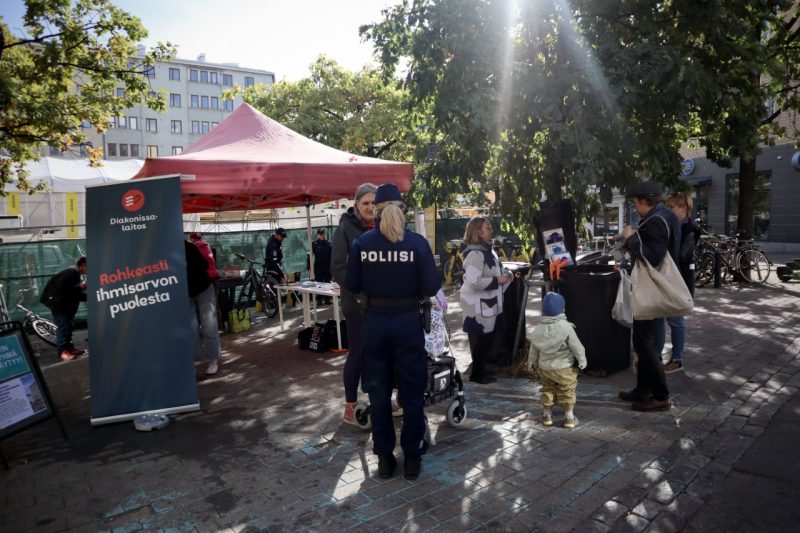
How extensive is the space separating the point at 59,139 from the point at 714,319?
41.2 ft

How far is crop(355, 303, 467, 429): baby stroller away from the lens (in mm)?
4438

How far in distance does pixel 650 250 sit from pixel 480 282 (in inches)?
63.0

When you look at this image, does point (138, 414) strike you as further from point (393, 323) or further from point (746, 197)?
point (746, 197)

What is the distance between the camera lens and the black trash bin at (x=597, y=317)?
239 inches

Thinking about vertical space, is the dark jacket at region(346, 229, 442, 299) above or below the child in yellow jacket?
above

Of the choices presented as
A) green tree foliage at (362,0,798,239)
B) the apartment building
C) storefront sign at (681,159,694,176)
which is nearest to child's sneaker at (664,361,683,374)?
green tree foliage at (362,0,798,239)

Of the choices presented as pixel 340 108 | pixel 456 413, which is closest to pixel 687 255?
pixel 456 413

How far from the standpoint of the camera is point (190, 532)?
3320mm

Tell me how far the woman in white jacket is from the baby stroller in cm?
65

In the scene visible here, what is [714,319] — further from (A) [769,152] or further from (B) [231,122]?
(A) [769,152]

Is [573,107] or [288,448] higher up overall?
[573,107]

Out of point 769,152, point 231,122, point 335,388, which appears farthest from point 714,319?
point 769,152

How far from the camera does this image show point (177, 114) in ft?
224

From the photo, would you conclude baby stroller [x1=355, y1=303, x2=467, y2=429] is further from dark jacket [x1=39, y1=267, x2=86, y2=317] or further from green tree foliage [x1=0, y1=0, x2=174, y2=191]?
green tree foliage [x1=0, y1=0, x2=174, y2=191]
